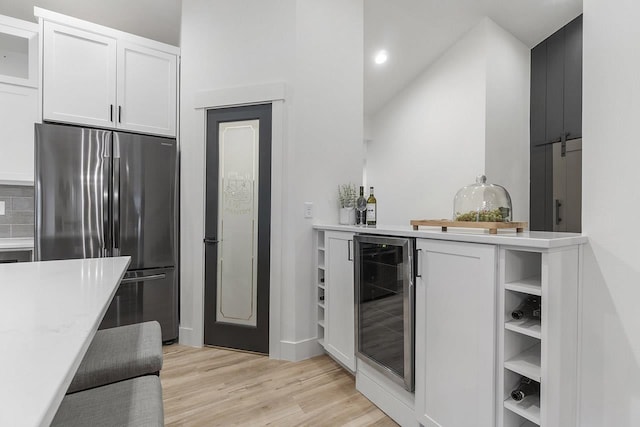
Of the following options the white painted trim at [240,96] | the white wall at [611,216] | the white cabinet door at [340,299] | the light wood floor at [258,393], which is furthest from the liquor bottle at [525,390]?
the white painted trim at [240,96]

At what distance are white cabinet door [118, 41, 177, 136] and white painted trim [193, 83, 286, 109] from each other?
0.34 m

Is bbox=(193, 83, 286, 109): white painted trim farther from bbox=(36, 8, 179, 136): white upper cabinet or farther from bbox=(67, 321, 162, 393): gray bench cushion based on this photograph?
bbox=(67, 321, 162, 393): gray bench cushion

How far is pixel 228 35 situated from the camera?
9.37 feet

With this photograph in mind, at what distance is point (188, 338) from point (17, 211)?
79.1 inches

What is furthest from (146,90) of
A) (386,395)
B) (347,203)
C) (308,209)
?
(386,395)

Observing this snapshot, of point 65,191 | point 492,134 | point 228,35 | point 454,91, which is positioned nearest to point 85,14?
point 228,35

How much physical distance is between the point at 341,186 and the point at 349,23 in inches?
57.6

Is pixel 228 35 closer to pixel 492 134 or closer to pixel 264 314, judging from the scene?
pixel 264 314

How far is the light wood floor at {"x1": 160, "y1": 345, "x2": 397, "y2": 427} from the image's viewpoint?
1859mm

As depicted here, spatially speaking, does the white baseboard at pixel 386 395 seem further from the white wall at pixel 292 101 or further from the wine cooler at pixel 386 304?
the white wall at pixel 292 101

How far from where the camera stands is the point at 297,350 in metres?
2.64

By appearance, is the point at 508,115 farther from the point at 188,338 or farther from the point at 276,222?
the point at 188,338

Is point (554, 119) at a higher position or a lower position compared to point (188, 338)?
higher

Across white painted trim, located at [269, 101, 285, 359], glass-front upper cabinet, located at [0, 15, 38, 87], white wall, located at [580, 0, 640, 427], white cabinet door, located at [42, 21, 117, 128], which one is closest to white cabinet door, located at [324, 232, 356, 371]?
white painted trim, located at [269, 101, 285, 359]
